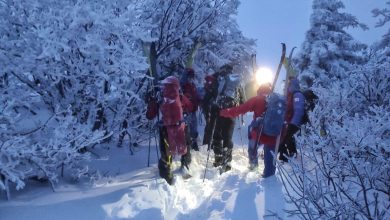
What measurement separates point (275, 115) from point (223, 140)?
5.98 ft

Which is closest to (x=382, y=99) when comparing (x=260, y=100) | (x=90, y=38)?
(x=260, y=100)

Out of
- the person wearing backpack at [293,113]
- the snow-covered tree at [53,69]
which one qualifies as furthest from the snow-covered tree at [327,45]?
the snow-covered tree at [53,69]

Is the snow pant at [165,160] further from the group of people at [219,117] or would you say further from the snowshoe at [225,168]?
the snowshoe at [225,168]

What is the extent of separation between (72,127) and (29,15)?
161 cm

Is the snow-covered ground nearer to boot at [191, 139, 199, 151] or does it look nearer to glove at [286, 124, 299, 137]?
glove at [286, 124, 299, 137]

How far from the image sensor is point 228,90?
8867 mm

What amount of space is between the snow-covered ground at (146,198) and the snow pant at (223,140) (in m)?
0.87

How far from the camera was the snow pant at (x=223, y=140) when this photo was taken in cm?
877

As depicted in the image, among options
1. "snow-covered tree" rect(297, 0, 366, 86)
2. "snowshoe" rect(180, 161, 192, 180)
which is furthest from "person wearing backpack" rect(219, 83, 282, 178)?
"snow-covered tree" rect(297, 0, 366, 86)

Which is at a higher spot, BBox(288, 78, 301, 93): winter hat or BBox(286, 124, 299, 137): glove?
BBox(288, 78, 301, 93): winter hat

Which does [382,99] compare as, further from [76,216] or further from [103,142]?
[76,216]

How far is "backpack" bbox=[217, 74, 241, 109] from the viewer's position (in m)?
8.80

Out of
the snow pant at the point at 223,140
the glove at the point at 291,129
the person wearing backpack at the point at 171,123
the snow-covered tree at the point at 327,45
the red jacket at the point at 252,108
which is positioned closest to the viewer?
the person wearing backpack at the point at 171,123

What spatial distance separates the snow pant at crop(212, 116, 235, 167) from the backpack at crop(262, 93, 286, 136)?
1.51 meters
